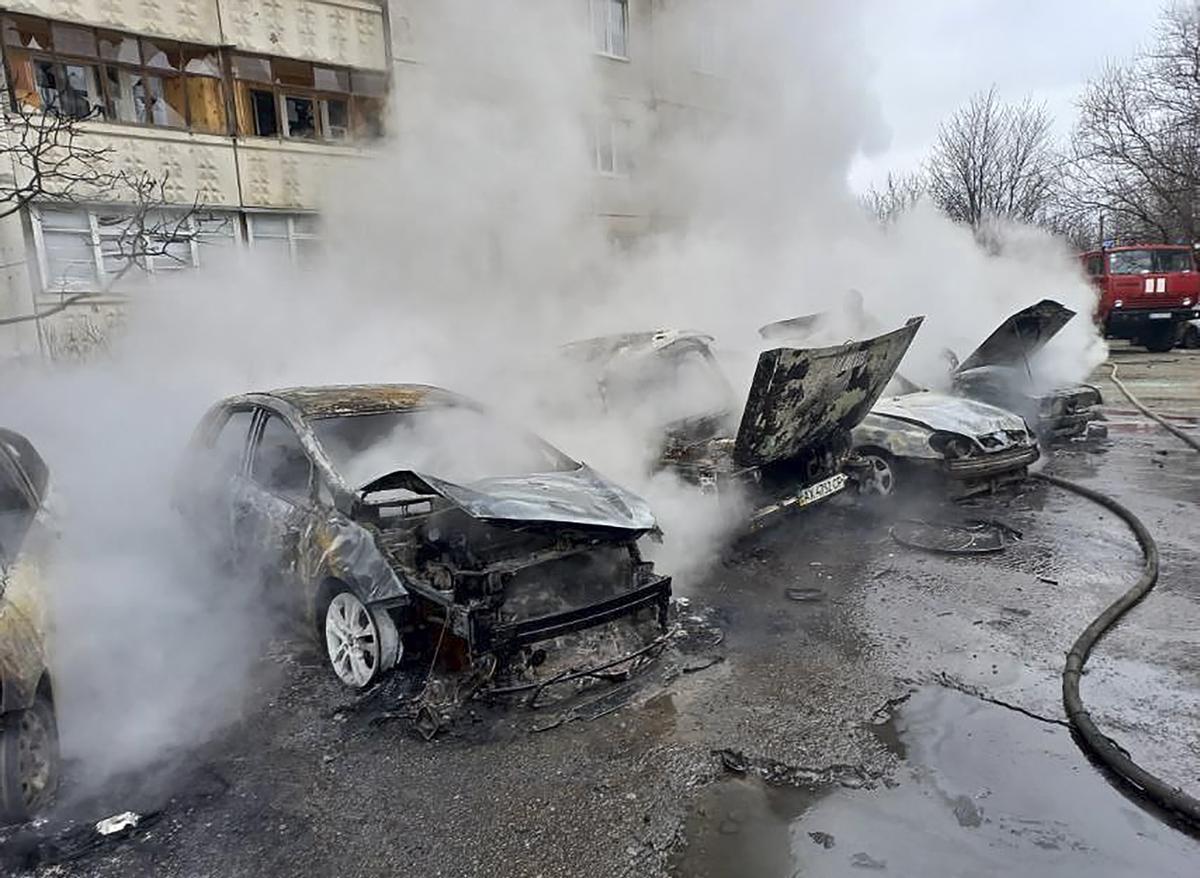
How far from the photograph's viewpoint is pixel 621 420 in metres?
6.41

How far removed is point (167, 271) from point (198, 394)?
5.14 meters

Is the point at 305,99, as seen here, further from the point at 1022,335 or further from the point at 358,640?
the point at 358,640

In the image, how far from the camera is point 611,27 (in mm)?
12352

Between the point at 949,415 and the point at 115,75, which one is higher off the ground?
the point at 115,75

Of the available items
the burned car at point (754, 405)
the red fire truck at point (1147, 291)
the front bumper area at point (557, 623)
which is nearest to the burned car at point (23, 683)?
Answer: the front bumper area at point (557, 623)

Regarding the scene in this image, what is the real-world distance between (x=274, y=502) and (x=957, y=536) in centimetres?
491

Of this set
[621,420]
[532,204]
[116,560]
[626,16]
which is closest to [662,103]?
[626,16]

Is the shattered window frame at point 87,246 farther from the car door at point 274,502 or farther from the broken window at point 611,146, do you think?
the car door at point 274,502

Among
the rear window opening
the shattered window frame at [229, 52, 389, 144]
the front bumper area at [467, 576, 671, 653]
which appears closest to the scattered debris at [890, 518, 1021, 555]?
the front bumper area at [467, 576, 671, 653]

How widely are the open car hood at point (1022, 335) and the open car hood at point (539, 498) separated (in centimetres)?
612

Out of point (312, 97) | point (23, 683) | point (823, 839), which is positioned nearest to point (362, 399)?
point (23, 683)

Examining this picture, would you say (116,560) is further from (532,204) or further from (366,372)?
(532,204)

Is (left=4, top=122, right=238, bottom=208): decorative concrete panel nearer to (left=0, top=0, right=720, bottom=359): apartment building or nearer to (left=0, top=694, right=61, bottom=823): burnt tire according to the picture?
(left=0, top=0, right=720, bottom=359): apartment building

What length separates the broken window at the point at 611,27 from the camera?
12133 mm
